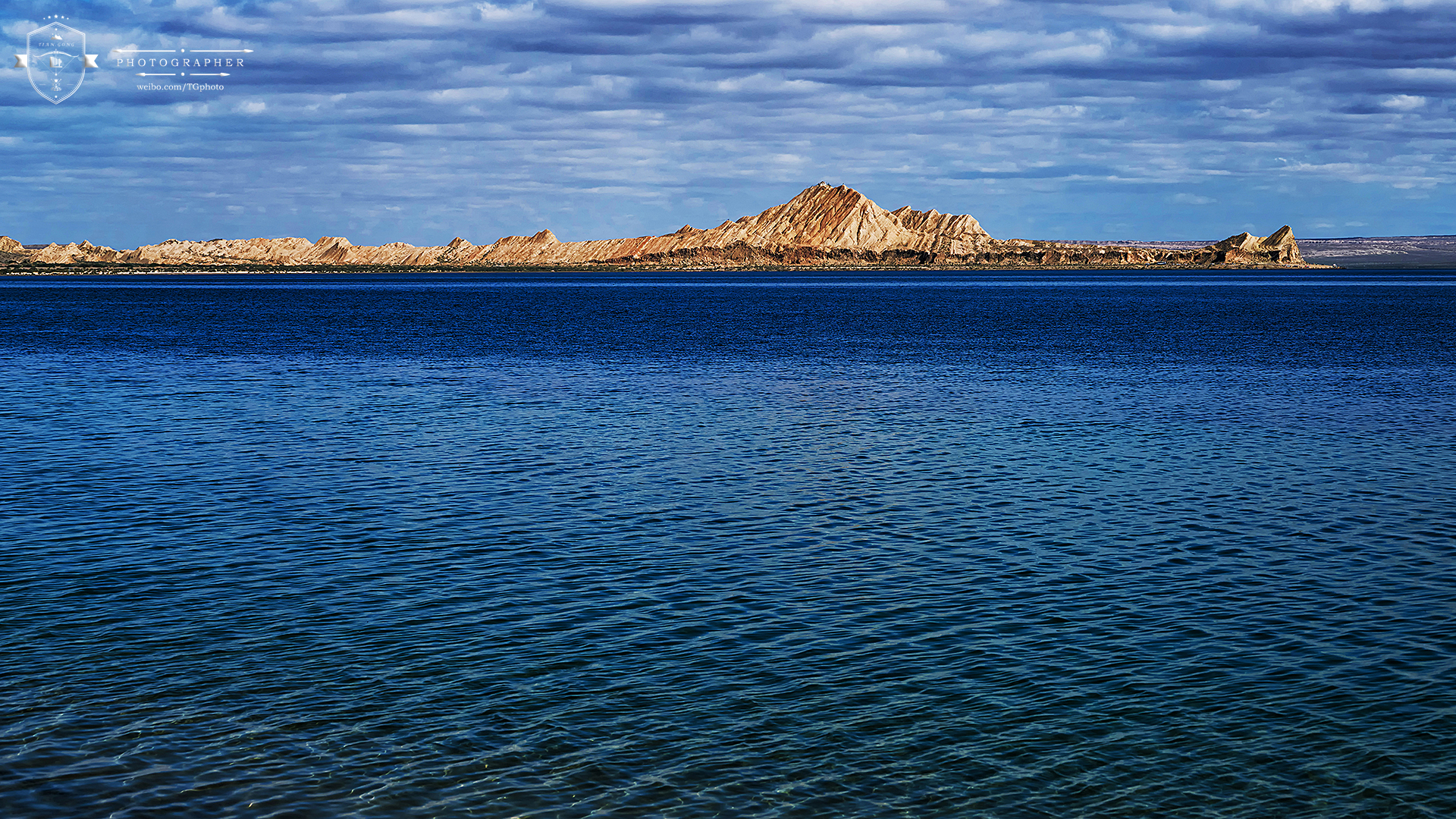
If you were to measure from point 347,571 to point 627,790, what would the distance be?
34.3 feet

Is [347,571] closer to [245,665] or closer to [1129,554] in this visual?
→ [245,665]

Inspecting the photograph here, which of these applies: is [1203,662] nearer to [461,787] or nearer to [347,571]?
[461,787]

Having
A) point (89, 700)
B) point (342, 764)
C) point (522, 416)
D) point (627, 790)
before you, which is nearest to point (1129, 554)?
point (627, 790)

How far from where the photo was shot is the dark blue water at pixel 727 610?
13.1 meters

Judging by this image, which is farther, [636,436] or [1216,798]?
[636,436]

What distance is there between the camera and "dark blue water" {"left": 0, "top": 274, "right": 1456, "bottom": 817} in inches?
516

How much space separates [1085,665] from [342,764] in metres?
9.60

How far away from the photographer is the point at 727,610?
19.1 m

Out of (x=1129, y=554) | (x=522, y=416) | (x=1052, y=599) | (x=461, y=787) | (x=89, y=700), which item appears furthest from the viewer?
(x=522, y=416)

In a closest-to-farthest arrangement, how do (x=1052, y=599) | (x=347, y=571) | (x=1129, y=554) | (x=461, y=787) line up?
(x=461, y=787) → (x=1052, y=599) → (x=347, y=571) → (x=1129, y=554)

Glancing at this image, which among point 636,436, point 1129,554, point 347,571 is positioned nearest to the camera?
point 347,571

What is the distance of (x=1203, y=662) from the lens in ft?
55.1

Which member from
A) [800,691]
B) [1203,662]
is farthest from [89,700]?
[1203,662]

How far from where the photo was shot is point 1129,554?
22906 millimetres
